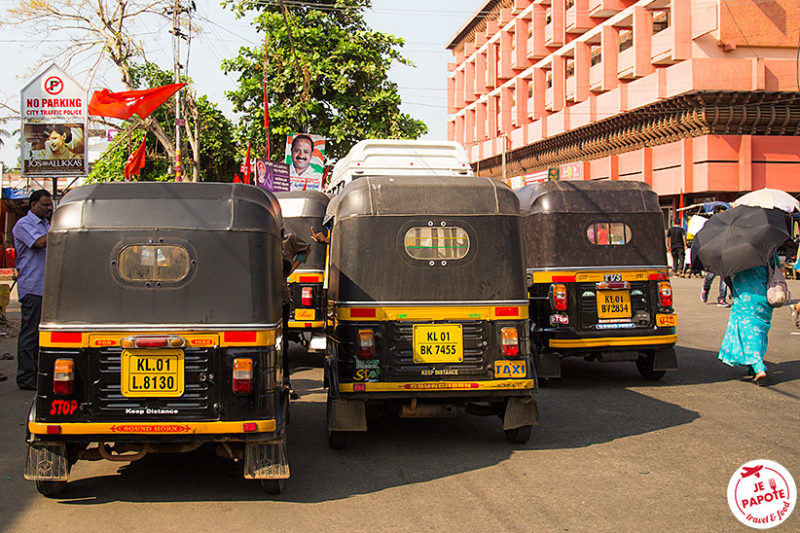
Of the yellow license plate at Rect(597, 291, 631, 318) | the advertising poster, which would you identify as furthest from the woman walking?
the advertising poster

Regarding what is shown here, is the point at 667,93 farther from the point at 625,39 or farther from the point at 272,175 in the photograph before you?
the point at 272,175

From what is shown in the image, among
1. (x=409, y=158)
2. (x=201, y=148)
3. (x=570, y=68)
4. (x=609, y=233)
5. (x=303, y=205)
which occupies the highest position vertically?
(x=570, y=68)

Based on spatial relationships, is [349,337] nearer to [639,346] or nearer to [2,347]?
[639,346]

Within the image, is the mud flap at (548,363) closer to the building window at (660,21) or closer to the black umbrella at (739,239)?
the black umbrella at (739,239)

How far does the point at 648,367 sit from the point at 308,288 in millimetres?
4909

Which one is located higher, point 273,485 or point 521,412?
point 521,412

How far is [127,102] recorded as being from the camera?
667 inches

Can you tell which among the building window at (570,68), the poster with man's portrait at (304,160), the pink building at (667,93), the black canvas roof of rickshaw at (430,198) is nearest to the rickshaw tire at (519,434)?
the black canvas roof of rickshaw at (430,198)

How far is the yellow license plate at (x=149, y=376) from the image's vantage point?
5395 mm

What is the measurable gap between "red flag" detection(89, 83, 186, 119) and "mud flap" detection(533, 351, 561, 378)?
10061 millimetres

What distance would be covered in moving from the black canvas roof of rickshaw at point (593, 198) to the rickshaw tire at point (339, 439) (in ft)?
14.8

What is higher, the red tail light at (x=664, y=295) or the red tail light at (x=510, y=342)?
the red tail light at (x=664, y=295)

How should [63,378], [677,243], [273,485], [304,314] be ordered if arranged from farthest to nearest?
[677,243]
[304,314]
[273,485]
[63,378]

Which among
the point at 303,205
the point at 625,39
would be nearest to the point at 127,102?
the point at 303,205
